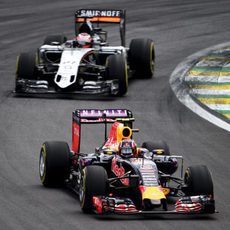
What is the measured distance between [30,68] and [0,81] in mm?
2082

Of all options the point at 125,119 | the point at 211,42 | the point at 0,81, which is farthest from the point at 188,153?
the point at 211,42

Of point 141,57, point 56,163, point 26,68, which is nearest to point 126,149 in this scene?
point 56,163

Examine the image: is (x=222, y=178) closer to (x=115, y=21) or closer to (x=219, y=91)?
(x=219, y=91)

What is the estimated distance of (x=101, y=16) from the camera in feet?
92.2

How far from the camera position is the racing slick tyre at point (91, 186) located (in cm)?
1452

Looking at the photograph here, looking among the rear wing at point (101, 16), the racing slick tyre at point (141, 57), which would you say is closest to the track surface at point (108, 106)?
the racing slick tyre at point (141, 57)

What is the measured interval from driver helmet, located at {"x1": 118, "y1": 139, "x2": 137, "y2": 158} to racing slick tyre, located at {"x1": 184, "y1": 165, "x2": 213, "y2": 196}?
91 cm

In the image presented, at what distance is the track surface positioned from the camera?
14.5 meters

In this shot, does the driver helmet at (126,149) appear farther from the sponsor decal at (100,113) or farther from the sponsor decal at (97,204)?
the sponsor decal at (100,113)

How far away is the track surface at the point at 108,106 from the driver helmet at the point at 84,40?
4.98 feet

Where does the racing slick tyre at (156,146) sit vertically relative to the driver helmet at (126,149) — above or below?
below

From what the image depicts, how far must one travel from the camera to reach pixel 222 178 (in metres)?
17.2

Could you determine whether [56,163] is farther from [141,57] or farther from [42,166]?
[141,57]

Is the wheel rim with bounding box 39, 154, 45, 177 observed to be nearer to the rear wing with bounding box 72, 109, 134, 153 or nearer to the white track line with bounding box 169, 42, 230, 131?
the rear wing with bounding box 72, 109, 134, 153
